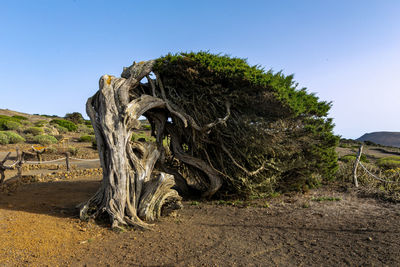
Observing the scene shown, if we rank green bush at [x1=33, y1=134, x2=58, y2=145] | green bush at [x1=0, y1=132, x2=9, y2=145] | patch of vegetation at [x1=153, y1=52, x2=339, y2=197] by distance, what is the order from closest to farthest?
1. patch of vegetation at [x1=153, y1=52, x2=339, y2=197]
2. green bush at [x1=0, y1=132, x2=9, y2=145]
3. green bush at [x1=33, y1=134, x2=58, y2=145]

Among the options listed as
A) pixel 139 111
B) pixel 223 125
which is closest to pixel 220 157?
pixel 223 125

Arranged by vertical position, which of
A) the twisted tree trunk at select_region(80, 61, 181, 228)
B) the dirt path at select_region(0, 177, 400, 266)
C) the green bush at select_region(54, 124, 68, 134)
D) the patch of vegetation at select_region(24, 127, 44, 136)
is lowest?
the dirt path at select_region(0, 177, 400, 266)

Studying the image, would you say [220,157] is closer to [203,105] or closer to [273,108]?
[203,105]

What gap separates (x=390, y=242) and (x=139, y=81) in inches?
268

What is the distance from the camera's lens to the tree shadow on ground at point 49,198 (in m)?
6.11

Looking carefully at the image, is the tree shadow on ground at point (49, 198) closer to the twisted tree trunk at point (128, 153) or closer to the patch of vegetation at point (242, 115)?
the twisted tree trunk at point (128, 153)

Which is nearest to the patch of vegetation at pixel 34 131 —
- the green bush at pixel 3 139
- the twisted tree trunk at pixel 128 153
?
the green bush at pixel 3 139

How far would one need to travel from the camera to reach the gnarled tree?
5980 mm

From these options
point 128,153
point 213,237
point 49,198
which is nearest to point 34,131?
point 49,198

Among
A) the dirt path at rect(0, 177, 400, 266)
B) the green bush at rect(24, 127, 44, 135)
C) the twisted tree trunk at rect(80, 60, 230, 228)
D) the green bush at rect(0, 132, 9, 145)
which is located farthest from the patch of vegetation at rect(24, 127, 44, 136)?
the twisted tree trunk at rect(80, 60, 230, 228)

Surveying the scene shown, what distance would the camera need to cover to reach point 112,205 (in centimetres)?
548

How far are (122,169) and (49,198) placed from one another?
332 cm

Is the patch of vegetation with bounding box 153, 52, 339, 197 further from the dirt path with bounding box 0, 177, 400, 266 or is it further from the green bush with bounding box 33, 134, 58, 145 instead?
the green bush with bounding box 33, 134, 58, 145

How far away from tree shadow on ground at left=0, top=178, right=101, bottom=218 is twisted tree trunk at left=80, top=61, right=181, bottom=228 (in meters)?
0.78
